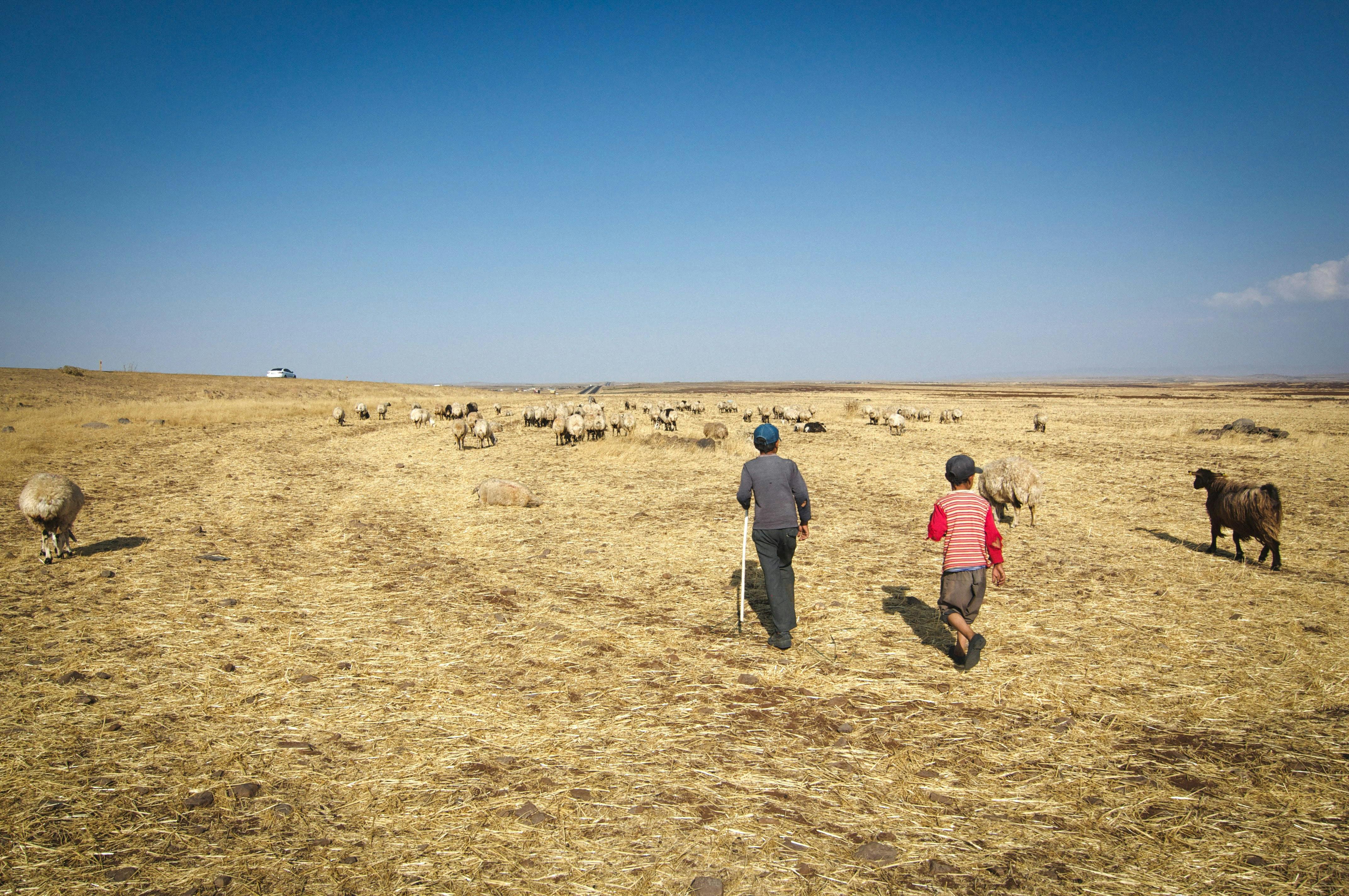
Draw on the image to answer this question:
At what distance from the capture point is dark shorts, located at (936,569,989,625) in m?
6.28

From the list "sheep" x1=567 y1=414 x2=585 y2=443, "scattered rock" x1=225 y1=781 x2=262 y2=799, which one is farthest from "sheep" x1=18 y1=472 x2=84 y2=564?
"sheep" x1=567 y1=414 x2=585 y2=443

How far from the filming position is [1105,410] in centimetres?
4566

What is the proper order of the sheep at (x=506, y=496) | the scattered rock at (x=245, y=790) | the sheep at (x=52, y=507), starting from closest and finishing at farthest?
the scattered rock at (x=245, y=790) < the sheep at (x=52, y=507) < the sheep at (x=506, y=496)

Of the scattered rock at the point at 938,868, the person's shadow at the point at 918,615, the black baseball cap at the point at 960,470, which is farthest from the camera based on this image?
the person's shadow at the point at 918,615

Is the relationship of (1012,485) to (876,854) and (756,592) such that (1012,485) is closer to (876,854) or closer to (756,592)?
(756,592)

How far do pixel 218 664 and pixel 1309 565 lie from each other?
1557cm

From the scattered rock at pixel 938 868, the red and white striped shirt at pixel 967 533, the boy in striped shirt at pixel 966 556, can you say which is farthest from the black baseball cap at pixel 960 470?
the scattered rock at pixel 938 868

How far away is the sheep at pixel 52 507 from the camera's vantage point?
357 inches

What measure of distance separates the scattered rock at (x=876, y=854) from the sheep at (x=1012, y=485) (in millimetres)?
10441

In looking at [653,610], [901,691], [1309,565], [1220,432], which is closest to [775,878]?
[901,691]

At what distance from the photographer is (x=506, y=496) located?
14.1 metres

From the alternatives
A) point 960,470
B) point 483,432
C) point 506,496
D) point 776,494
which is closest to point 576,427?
point 483,432

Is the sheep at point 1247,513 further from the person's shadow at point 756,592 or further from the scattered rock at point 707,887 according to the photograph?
the scattered rock at point 707,887

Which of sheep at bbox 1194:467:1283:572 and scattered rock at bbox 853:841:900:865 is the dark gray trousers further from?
sheep at bbox 1194:467:1283:572
